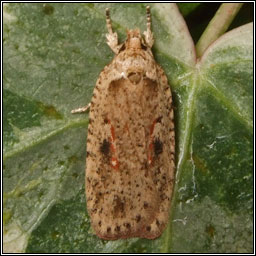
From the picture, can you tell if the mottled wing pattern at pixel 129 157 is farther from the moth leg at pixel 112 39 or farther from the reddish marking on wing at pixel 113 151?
the moth leg at pixel 112 39

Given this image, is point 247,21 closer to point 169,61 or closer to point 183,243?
point 169,61

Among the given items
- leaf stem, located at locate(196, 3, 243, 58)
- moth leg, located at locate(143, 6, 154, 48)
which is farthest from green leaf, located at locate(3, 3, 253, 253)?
leaf stem, located at locate(196, 3, 243, 58)

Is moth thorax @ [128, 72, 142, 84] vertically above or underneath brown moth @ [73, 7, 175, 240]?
above

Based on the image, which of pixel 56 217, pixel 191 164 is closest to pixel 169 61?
pixel 191 164

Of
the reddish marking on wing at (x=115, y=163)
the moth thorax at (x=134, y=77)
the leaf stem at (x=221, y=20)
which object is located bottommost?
the reddish marking on wing at (x=115, y=163)

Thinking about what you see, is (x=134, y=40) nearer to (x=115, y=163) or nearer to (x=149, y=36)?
(x=149, y=36)

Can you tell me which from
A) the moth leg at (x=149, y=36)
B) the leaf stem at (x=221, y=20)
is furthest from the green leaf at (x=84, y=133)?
the leaf stem at (x=221, y=20)

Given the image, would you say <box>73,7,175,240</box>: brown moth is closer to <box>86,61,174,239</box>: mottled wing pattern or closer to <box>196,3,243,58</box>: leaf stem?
<box>86,61,174,239</box>: mottled wing pattern
